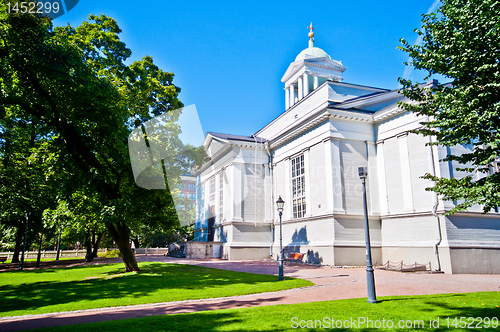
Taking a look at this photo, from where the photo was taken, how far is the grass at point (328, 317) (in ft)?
21.3

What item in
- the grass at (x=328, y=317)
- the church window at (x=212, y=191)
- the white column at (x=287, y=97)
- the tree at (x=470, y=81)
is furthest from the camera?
the white column at (x=287, y=97)

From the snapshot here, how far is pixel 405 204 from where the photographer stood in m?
20.9

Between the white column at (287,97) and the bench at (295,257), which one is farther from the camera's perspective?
the white column at (287,97)

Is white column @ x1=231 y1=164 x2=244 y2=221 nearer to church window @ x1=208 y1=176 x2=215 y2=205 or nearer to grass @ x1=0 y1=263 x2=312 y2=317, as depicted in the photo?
church window @ x1=208 y1=176 x2=215 y2=205

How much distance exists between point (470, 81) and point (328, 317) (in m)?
7.11

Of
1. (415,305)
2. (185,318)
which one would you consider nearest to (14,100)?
(185,318)

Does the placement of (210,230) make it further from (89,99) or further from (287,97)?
(89,99)

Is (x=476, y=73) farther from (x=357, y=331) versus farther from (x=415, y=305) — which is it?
(x=357, y=331)

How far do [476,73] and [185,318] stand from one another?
970cm

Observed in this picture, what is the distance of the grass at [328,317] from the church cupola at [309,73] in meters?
28.1

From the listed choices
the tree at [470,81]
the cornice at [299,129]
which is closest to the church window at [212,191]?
the cornice at [299,129]

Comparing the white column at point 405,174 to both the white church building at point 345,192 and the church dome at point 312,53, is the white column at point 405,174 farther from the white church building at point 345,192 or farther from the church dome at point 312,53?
the church dome at point 312,53

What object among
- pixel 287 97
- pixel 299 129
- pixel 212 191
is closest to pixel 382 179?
pixel 299 129

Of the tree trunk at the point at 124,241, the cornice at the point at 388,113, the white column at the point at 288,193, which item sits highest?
the cornice at the point at 388,113
